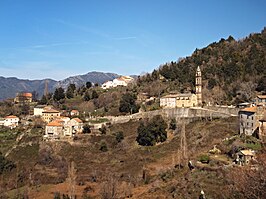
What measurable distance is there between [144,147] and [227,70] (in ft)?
78.8

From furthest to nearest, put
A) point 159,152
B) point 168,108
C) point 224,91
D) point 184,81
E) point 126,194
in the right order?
point 184,81 < point 224,91 < point 168,108 < point 159,152 < point 126,194

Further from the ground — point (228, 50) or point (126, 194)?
point (228, 50)

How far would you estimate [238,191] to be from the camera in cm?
1498

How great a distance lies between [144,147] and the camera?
40062 millimetres

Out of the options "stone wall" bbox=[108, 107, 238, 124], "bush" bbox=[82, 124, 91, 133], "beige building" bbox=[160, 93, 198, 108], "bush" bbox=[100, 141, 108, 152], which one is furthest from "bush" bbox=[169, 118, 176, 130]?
"bush" bbox=[82, 124, 91, 133]

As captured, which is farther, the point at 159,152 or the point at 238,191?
the point at 159,152

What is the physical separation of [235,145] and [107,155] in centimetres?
1713

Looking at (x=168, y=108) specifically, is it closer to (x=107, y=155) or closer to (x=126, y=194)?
(x=107, y=155)

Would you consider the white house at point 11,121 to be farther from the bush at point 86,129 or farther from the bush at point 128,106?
the bush at point 128,106

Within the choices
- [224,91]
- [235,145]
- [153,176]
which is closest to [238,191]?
[235,145]

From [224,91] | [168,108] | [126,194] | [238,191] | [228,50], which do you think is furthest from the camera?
[228,50]

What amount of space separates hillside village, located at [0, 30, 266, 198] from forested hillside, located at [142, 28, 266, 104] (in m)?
0.55

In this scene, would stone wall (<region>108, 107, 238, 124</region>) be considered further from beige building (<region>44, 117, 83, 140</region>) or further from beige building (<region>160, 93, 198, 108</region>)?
beige building (<region>44, 117, 83, 140</region>)

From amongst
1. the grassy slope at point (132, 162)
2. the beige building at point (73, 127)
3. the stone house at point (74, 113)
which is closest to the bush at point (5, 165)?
the grassy slope at point (132, 162)
